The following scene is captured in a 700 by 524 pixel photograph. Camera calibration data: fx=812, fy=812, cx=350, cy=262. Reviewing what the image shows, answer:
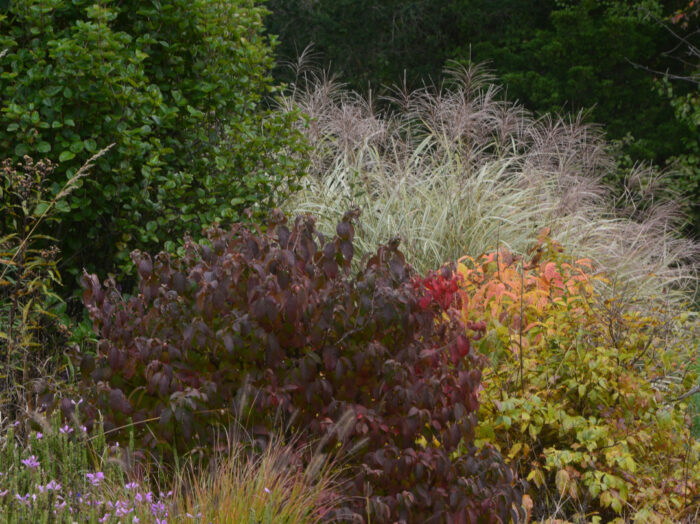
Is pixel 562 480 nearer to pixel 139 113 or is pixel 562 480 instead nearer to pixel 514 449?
pixel 514 449

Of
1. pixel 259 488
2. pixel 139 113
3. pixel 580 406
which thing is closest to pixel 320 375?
pixel 259 488

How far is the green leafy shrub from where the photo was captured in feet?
9.45

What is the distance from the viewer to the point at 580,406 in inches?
163

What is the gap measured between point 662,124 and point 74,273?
10.5m

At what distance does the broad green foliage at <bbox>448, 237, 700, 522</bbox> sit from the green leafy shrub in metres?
0.51

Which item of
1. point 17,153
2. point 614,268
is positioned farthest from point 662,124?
point 17,153

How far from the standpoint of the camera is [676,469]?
400cm

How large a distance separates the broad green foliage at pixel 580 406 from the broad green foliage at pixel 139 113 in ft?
6.07

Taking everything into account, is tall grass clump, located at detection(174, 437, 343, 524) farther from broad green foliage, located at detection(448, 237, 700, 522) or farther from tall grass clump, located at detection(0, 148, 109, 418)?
tall grass clump, located at detection(0, 148, 109, 418)

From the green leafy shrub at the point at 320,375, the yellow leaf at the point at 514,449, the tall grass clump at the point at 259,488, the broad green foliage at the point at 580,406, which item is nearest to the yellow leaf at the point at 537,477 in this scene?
the broad green foliage at the point at 580,406

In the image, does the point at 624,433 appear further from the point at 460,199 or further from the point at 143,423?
the point at 460,199

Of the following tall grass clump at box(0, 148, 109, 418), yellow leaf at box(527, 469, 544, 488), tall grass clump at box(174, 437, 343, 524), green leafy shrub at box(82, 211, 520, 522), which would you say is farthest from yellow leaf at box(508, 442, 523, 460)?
tall grass clump at box(0, 148, 109, 418)

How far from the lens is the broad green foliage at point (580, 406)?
3691 mm

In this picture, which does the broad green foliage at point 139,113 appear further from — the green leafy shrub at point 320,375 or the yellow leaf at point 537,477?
the yellow leaf at point 537,477
